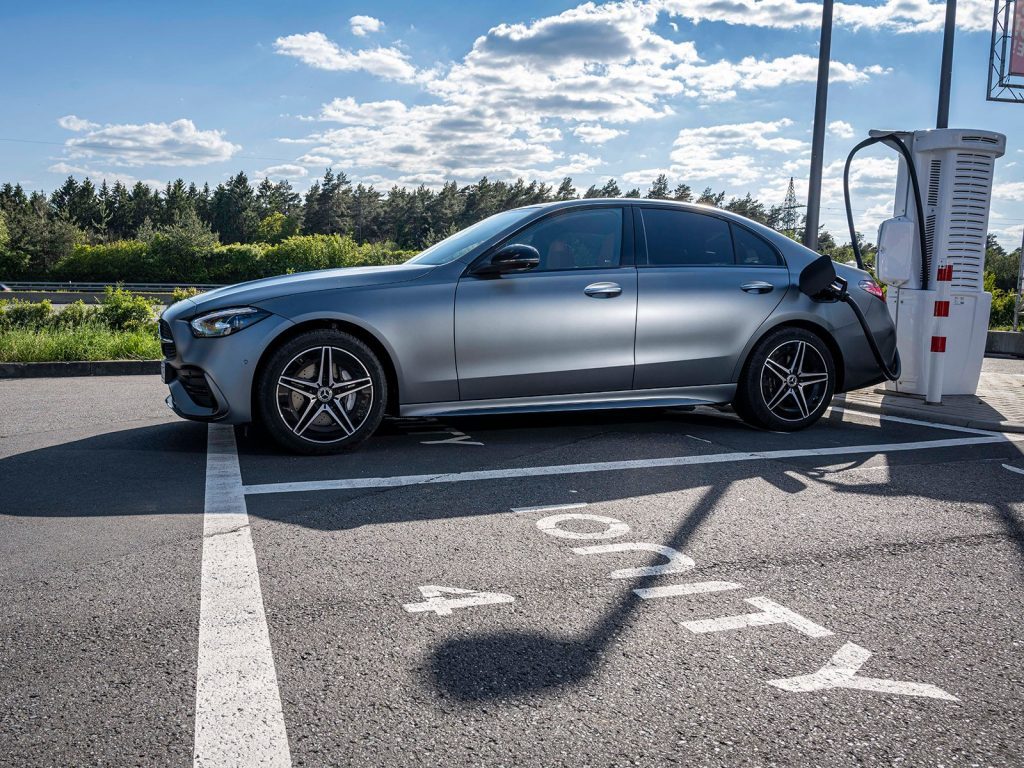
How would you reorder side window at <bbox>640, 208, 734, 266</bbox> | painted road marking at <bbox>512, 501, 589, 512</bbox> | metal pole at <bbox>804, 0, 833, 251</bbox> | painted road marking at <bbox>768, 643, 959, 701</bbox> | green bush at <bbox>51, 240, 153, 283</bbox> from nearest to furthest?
Answer: painted road marking at <bbox>768, 643, 959, 701</bbox>, painted road marking at <bbox>512, 501, 589, 512</bbox>, side window at <bbox>640, 208, 734, 266</bbox>, metal pole at <bbox>804, 0, 833, 251</bbox>, green bush at <bbox>51, 240, 153, 283</bbox>

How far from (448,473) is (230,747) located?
3.09 metres

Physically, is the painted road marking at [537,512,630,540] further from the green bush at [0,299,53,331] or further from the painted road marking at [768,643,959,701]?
the green bush at [0,299,53,331]

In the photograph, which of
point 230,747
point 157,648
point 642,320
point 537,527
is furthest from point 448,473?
point 230,747

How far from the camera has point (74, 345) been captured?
10.9m

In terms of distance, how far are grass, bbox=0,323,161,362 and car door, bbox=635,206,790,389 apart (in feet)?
23.1

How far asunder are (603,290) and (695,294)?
2.38 ft

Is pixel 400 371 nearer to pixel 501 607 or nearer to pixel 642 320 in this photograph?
pixel 642 320

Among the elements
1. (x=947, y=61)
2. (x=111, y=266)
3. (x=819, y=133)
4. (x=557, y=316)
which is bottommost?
(x=557, y=316)

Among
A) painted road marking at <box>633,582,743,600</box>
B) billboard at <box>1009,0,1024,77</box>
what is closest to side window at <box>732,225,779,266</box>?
painted road marking at <box>633,582,743,600</box>

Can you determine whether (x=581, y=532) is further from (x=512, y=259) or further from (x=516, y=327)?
(x=512, y=259)

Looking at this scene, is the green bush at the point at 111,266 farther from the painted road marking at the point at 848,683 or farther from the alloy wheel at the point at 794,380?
the painted road marking at the point at 848,683

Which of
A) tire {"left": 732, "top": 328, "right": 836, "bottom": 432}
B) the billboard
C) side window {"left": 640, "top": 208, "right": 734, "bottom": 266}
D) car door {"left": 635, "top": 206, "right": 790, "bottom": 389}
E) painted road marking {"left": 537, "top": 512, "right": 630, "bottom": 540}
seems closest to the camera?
painted road marking {"left": 537, "top": 512, "right": 630, "bottom": 540}

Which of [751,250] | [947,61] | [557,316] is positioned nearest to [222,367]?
[557,316]

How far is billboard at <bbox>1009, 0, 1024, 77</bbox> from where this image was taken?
19.1 metres
